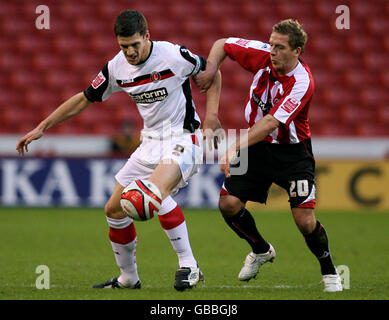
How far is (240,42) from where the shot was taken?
582 centimetres

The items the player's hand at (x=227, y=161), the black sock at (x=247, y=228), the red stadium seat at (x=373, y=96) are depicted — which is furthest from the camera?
the red stadium seat at (x=373, y=96)

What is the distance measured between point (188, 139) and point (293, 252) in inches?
119

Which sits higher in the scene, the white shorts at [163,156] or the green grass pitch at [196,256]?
the white shorts at [163,156]

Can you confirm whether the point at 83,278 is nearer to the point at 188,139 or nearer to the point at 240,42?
the point at 188,139

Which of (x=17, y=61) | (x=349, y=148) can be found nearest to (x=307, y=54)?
(x=349, y=148)

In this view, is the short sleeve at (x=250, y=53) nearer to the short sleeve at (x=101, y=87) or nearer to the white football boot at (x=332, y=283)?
the short sleeve at (x=101, y=87)

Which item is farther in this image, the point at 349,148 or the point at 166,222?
the point at 349,148

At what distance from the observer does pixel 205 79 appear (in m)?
5.57

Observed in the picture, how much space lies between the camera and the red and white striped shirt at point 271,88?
17.8 feet

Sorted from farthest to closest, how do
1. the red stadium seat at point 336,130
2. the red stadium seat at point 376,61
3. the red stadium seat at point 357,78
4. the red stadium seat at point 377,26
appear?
the red stadium seat at point 377,26 < the red stadium seat at point 376,61 < the red stadium seat at point 357,78 < the red stadium seat at point 336,130

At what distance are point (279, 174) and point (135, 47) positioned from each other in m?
1.46
